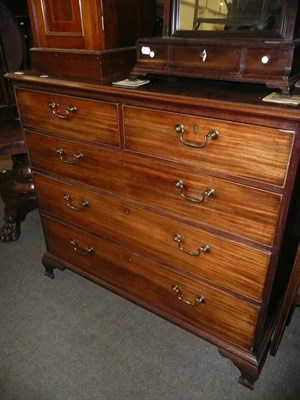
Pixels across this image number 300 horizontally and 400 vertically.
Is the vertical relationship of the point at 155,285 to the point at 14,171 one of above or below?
below

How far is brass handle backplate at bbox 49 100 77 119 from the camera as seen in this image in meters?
1.32

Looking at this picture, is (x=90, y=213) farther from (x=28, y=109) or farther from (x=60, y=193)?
(x=28, y=109)

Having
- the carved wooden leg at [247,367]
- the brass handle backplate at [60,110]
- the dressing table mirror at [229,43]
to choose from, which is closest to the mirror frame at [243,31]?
the dressing table mirror at [229,43]

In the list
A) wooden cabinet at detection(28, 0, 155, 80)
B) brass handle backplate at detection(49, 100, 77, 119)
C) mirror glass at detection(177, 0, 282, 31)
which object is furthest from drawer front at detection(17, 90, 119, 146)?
mirror glass at detection(177, 0, 282, 31)

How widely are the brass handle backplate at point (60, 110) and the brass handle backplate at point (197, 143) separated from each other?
0.48 m

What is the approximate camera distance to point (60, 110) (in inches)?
53.6

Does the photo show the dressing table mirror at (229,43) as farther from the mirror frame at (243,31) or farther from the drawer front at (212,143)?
the drawer front at (212,143)

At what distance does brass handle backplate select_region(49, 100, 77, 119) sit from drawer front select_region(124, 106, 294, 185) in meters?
0.28

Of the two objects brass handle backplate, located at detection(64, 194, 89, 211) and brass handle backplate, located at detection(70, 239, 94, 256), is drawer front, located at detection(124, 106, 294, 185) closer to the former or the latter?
brass handle backplate, located at detection(64, 194, 89, 211)

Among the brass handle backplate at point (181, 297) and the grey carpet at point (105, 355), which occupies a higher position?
the brass handle backplate at point (181, 297)

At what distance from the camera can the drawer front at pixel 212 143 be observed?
36.9 inches

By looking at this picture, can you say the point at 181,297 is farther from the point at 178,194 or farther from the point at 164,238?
the point at 178,194

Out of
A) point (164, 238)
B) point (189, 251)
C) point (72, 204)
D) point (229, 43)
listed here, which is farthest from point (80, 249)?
point (229, 43)

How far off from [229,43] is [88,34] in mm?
578
